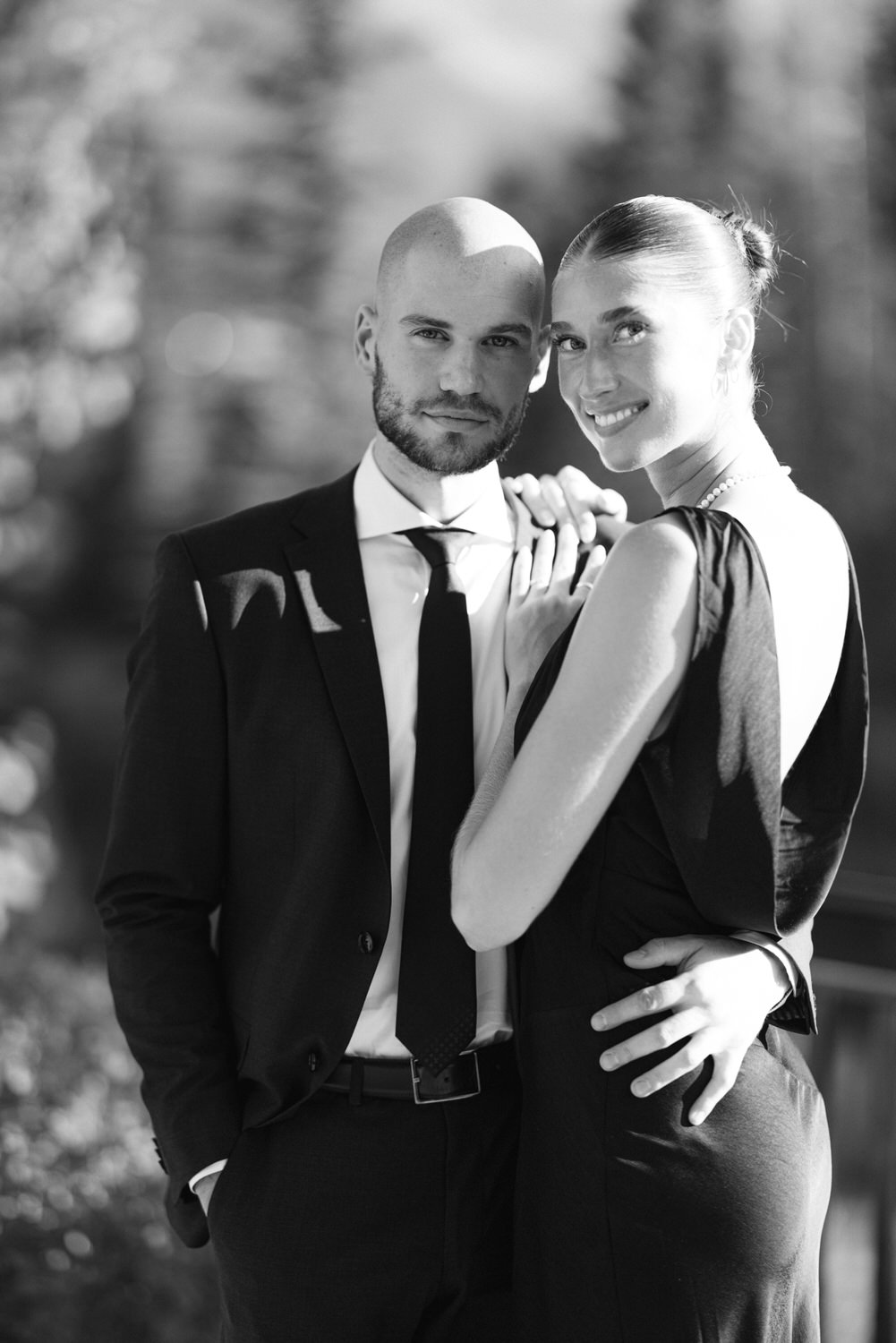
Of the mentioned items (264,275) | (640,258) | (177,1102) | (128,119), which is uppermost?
(128,119)

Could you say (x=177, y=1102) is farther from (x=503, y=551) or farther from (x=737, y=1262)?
(x=503, y=551)

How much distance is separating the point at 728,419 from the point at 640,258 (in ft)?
0.74

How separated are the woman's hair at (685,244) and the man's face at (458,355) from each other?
0.21 metres

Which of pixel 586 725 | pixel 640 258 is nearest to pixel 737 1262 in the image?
pixel 586 725

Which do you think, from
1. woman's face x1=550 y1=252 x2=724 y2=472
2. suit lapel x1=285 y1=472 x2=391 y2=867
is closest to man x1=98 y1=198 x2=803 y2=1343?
suit lapel x1=285 y1=472 x2=391 y2=867

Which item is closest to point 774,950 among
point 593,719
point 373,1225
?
point 593,719

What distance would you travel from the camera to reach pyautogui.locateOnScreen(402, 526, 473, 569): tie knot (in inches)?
75.4

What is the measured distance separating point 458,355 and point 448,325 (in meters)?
0.04

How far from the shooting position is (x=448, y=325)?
186 centimetres

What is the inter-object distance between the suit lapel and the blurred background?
2005 millimetres

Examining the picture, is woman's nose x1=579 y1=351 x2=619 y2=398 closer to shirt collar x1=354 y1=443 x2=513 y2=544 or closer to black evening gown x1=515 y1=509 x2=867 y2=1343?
black evening gown x1=515 y1=509 x2=867 y2=1343

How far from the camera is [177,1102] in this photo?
1818 mm

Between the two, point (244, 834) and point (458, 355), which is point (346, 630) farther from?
point (458, 355)

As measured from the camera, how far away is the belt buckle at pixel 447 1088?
1.77 metres
